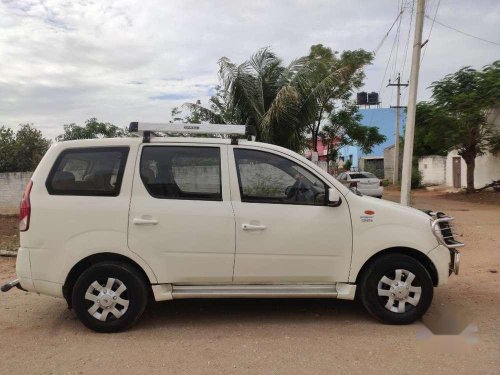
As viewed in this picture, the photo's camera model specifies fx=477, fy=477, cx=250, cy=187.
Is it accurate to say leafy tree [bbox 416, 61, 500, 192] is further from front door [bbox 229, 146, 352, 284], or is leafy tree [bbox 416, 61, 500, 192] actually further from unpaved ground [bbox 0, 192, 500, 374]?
front door [bbox 229, 146, 352, 284]

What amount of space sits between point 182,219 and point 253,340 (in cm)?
129

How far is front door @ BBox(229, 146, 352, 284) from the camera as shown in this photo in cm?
454

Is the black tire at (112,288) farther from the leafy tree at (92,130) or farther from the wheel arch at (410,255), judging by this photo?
the leafy tree at (92,130)

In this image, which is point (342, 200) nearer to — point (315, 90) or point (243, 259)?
point (243, 259)

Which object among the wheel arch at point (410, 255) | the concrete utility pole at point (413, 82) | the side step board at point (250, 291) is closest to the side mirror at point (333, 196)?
the wheel arch at point (410, 255)

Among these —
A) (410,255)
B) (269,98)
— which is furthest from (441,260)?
(269,98)

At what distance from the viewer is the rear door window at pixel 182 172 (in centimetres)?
459

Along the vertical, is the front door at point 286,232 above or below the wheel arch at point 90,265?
above

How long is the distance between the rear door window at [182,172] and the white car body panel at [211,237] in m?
0.07

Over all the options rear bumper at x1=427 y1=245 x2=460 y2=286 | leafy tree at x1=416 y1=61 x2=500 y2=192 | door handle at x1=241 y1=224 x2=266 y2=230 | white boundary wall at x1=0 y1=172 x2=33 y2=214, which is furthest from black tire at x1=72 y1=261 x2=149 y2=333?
leafy tree at x1=416 y1=61 x2=500 y2=192

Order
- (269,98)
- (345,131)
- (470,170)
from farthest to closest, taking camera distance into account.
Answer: (345,131), (470,170), (269,98)

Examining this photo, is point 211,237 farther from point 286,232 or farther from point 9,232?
point 9,232

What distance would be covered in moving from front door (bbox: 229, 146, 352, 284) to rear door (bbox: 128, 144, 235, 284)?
133 millimetres

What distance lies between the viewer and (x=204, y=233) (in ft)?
14.8
